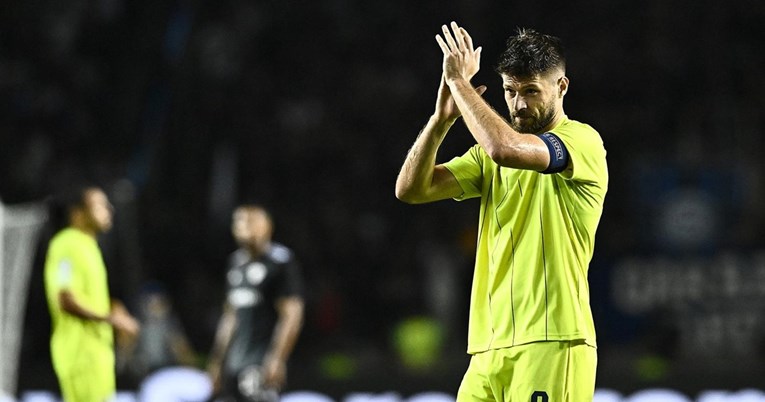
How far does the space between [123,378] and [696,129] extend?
21.1 ft

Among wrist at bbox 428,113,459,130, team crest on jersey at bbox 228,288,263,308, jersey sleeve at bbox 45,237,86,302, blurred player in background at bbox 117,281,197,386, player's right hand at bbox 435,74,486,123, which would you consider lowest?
blurred player in background at bbox 117,281,197,386

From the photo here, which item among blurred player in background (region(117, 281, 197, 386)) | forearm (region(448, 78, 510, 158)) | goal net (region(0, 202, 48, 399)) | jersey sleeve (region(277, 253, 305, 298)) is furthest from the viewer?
blurred player in background (region(117, 281, 197, 386))

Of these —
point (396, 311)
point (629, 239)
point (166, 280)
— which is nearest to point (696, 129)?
point (629, 239)

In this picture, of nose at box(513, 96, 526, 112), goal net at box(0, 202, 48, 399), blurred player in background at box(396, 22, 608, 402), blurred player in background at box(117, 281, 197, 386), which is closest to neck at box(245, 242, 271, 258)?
goal net at box(0, 202, 48, 399)

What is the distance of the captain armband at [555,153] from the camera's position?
351cm

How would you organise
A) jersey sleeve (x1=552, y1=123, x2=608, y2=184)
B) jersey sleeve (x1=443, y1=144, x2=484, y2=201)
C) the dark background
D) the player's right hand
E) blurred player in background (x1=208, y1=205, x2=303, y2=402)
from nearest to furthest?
jersey sleeve (x1=552, y1=123, x2=608, y2=184) < the player's right hand < jersey sleeve (x1=443, y1=144, x2=484, y2=201) < blurred player in background (x1=208, y1=205, x2=303, y2=402) < the dark background

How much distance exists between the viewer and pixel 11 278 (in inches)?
396

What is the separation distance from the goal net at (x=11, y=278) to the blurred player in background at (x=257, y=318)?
8.48 ft

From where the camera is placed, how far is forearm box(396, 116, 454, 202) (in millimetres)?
3738

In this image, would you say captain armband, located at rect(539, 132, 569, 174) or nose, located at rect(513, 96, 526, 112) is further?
nose, located at rect(513, 96, 526, 112)

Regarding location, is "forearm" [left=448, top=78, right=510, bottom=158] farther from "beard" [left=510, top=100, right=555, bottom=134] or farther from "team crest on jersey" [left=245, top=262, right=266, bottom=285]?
"team crest on jersey" [left=245, top=262, right=266, bottom=285]

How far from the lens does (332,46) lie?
620 inches

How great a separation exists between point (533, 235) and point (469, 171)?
361 mm

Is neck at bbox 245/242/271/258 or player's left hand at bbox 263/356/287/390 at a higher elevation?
neck at bbox 245/242/271/258
